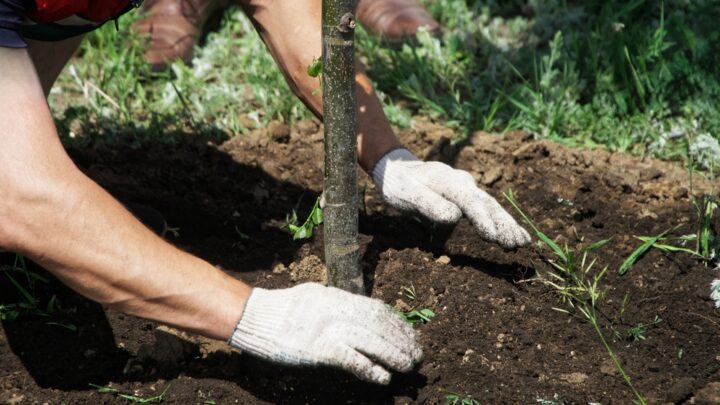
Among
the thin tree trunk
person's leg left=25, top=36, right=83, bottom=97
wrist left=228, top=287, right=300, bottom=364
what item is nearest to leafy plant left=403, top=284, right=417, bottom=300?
the thin tree trunk

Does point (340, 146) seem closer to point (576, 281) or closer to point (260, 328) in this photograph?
point (260, 328)

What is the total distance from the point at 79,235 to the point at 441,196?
45.1 inches

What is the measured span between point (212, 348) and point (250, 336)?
0.45m

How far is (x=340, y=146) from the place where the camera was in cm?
233

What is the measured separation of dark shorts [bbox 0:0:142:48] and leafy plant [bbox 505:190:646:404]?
4.46 ft

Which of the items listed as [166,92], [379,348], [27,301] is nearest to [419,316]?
[379,348]

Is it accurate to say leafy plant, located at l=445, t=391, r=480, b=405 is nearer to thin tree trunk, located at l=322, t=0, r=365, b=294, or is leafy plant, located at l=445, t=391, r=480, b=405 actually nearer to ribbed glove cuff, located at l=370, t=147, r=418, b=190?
thin tree trunk, located at l=322, t=0, r=365, b=294

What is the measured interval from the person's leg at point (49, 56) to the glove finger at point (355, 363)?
60.2 inches

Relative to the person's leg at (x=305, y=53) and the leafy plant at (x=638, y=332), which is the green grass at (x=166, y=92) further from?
the leafy plant at (x=638, y=332)

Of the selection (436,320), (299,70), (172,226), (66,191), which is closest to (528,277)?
(436,320)

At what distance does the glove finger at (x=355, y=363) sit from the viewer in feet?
7.22

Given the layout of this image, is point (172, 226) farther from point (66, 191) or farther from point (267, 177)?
point (66, 191)

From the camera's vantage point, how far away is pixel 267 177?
3.39m

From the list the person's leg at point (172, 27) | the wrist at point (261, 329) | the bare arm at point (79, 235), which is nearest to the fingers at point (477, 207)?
the wrist at point (261, 329)
